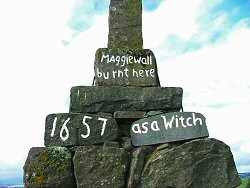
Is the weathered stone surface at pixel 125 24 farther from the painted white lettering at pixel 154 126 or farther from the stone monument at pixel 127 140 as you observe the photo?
the painted white lettering at pixel 154 126

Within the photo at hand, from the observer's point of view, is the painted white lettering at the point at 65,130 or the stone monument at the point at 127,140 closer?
the stone monument at the point at 127,140

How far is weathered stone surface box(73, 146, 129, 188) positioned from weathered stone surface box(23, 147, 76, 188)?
134 mm

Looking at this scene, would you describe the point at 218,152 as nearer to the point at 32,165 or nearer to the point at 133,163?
the point at 133,163

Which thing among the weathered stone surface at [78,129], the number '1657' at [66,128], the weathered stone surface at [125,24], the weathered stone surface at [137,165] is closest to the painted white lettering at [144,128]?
the weathered stone surface at [137,165]

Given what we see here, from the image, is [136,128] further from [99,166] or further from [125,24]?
[125,24]

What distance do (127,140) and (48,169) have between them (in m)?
1.19

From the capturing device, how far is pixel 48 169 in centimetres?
484

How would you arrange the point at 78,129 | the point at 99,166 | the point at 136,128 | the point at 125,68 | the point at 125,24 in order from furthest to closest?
1. the point at 125,24
2. the point at 125,68
3. the point at 136,128
4. the point at 78,129
5. the point at 99,166

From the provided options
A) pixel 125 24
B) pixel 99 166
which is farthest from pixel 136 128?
pixel 125 24

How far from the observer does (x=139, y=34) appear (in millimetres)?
6090

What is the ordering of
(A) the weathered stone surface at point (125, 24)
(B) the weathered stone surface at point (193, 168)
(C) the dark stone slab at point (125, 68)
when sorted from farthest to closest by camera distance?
→ (A) the weathered stone surface at point (125, 24)
(C) the dark stone slab at point (125, 68)
(B) the weathered stone surface at point (193, 168)

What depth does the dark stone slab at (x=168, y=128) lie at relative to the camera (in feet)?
16.7

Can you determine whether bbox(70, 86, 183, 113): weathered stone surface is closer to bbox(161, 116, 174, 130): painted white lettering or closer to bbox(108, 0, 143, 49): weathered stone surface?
bbox(161, 116, 174, 130): painted white lettering

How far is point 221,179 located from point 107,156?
1552 mm
